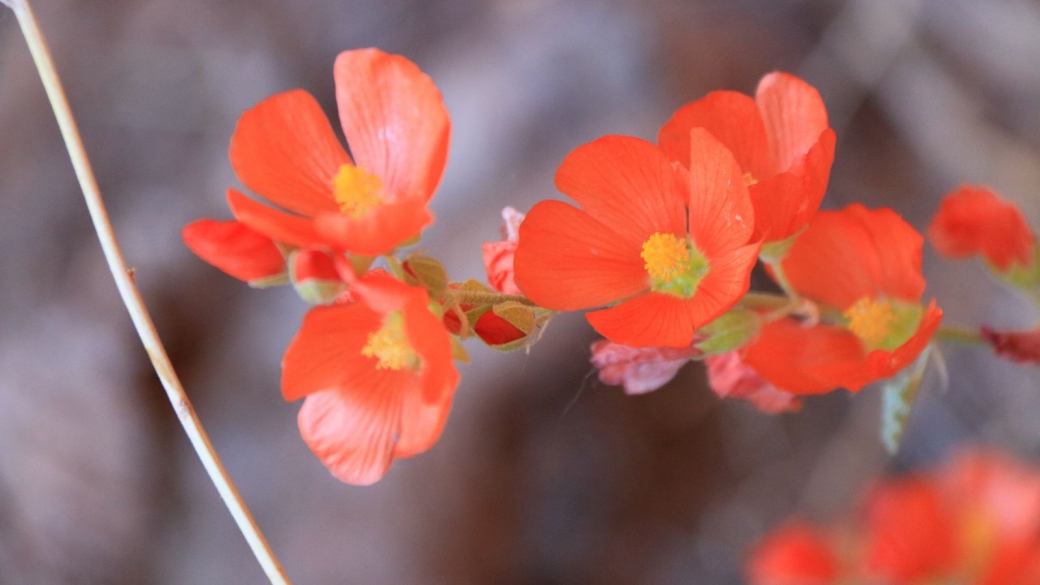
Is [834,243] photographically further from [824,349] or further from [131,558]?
[131,558]

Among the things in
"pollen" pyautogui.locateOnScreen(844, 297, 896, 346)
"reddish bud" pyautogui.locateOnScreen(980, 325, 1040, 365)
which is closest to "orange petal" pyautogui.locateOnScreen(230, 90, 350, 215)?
"pollen" pyautogui.locateOnScreen(844, 297, 896, 346)

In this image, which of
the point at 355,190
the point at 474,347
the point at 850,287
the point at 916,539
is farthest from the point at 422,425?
the point at 916,539

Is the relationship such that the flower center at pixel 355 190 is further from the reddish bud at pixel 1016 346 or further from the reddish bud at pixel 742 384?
the reddish bud at pixel 1016 346

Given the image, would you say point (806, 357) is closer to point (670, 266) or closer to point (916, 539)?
point (670, 266)

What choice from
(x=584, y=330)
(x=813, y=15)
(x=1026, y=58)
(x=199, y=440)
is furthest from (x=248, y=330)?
(x=1026, y=58)

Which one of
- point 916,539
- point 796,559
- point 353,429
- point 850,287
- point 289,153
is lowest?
point 796,559

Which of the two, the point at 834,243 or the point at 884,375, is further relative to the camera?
the point at 834,243
